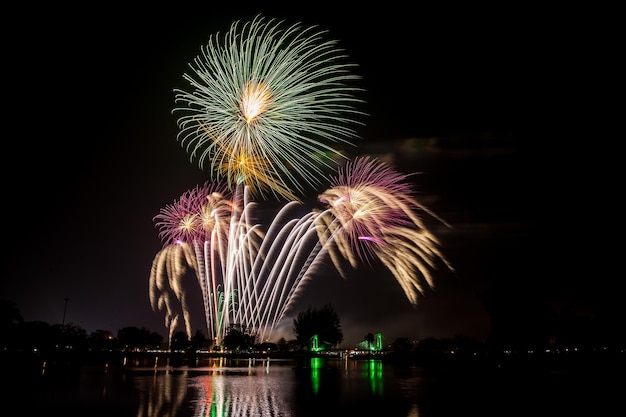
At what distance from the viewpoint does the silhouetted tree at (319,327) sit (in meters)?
122

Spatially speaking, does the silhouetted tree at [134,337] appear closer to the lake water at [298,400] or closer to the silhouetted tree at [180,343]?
the silhouetted tree at [180,343]

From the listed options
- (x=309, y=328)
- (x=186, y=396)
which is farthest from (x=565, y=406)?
(x=309, y=328)

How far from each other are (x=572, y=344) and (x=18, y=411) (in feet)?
313

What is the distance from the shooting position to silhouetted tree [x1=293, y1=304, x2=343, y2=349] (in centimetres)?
12225

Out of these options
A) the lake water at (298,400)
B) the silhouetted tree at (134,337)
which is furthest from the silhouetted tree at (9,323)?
the silhouetted tree at (134,337)

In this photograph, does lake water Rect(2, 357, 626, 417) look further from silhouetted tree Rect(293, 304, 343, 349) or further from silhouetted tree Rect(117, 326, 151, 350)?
silhouetted tree Rect(117, 326, 151, 350)

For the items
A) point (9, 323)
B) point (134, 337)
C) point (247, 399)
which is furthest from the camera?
point (134, 337)

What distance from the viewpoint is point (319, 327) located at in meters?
122

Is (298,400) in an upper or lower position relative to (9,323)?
lower

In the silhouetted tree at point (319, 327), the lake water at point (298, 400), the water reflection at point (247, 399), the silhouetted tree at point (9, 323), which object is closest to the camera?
the water reflection at point (247, 399)

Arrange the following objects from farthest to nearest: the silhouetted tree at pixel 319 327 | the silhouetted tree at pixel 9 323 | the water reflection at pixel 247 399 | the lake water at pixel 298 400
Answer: the silhouetted tree at pixel 319 327 < the silhouetted tree at pixel 9 323 < the lake water at pixel 298 400 < the water reflection at pixel 247 399

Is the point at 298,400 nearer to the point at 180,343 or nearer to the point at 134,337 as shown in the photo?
the point at 180,343

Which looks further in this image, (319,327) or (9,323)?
(319,327)

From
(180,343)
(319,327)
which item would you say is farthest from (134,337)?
(319,327)
